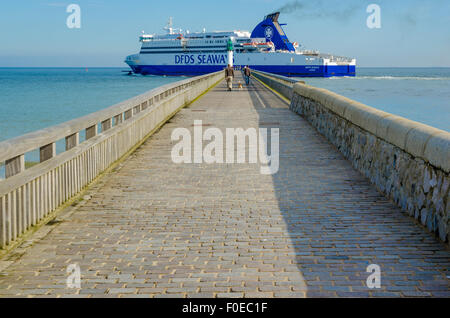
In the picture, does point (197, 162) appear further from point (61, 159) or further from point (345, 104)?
point (61, 159)

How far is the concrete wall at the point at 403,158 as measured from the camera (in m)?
6.11

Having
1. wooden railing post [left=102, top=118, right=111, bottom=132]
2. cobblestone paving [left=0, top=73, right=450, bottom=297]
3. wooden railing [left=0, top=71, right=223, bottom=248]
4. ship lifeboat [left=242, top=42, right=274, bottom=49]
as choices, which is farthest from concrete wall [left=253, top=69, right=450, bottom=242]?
ship lifeboat [left=242, top=42, right=274, bottom=49]

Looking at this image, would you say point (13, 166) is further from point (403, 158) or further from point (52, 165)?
point (403, 158)

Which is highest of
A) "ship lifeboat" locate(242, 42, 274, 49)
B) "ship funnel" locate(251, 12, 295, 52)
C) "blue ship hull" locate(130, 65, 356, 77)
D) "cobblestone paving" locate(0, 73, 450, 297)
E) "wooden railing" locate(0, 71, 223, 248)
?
"ship funnel" locate(251, 12, 295, 52)

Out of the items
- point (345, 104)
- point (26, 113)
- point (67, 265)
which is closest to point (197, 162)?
point (345, 104)

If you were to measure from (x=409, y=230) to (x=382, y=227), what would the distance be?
0.98ft

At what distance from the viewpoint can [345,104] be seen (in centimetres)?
1185

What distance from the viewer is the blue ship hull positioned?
129m

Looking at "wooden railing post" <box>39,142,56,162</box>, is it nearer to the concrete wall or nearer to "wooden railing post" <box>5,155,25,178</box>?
"wooden railing post" <box>5,155,25,178</box>

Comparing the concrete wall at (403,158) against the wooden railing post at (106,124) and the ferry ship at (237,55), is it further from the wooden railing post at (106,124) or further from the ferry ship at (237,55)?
the ferry ship at (237,55)

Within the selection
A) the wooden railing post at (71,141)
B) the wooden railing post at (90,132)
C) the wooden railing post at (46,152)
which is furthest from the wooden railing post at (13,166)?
the wooden railing post at (90,132)

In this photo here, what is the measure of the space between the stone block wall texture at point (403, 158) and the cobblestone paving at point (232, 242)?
Answer: 0.67 ft

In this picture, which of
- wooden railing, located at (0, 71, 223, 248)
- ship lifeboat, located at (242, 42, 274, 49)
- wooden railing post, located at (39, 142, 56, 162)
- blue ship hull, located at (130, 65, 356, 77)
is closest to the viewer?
wooden railing, located at (0, 71, 223, 248)

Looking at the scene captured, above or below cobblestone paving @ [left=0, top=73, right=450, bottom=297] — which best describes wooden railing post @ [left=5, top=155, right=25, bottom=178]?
above
